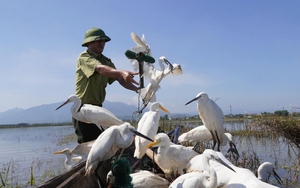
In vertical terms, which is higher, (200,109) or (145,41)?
(145,41)

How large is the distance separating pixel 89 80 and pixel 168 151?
5.76 ft

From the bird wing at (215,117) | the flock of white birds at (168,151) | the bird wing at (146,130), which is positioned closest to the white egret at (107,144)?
the flock of white birds at (168,151)

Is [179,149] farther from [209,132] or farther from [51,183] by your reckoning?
[51,183]

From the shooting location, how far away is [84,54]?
16.1 feet

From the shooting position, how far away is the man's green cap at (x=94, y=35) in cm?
490

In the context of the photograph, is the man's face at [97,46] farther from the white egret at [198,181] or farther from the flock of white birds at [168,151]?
the white egret at [198,181]

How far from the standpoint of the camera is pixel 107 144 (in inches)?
142

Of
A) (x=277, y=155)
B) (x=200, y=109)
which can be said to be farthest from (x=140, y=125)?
(x=277, y=155)

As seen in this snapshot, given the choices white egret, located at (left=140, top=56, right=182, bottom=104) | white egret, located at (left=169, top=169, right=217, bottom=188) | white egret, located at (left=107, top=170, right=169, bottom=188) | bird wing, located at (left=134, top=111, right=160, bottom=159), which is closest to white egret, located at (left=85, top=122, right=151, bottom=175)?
white egret, located at (left=107, top=170, right=169, bottom=188)

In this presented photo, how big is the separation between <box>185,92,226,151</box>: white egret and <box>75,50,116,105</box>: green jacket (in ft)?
6.19

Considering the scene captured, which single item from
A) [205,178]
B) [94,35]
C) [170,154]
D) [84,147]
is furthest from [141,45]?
[205,178]

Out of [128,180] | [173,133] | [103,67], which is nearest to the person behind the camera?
[128,180]

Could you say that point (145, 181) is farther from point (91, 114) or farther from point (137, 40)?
point (137, 40)

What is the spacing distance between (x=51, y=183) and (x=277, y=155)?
7.69 metres
